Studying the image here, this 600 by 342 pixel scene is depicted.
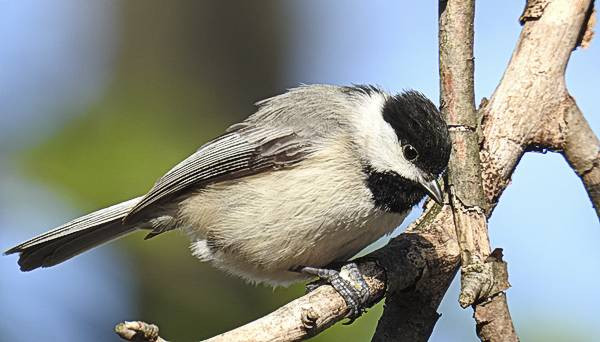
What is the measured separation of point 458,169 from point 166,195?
1.15 meters

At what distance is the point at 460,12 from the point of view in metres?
3.07

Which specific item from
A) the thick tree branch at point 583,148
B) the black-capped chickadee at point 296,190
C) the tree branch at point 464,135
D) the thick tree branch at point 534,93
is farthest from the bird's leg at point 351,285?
the thick tree branch at point 583,148

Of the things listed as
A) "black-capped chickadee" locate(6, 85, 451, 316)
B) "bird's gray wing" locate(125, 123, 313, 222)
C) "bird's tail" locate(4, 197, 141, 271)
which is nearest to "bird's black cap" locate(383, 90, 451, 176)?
"black-capped chickadee" locate(6, 85, 451, 316)

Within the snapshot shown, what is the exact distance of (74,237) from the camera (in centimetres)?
354

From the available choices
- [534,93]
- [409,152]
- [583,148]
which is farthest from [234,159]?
[583,148]

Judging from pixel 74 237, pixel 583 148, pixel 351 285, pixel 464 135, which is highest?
pixel 74 237

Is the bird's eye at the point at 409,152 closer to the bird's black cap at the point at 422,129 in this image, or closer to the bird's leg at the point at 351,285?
the bird's black cap at the point at 422,129

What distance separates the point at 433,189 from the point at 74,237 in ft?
5.01

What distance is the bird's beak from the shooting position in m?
3.01

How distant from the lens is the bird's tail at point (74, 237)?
136 inches

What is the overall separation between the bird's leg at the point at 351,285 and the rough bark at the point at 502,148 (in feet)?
0.13

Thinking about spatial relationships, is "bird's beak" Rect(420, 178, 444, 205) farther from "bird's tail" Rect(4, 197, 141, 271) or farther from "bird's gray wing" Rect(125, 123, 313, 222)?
"bird's tail" Rect(4, 197, 141, 271)

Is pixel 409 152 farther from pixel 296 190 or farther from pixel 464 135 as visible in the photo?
pixel 296 190

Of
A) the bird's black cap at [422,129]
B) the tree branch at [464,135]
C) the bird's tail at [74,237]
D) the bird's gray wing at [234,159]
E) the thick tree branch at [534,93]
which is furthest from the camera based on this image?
the bird's tail at [74,237]
